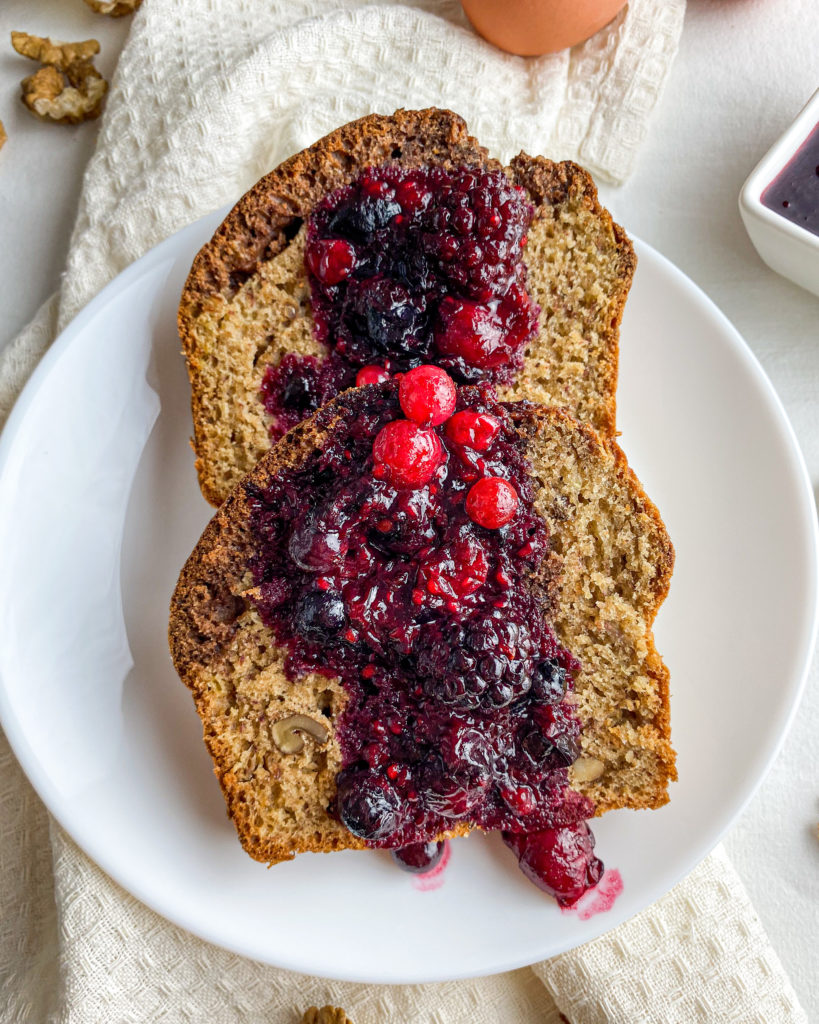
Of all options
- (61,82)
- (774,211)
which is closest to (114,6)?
(61,82)

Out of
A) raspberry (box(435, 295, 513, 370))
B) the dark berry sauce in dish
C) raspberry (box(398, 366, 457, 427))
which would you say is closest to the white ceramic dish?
the dark berry sauce in dish

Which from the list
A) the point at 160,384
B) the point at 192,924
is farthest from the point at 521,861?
the point at 160,384

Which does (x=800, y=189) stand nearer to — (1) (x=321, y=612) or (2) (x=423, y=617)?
(2) (x=423, y=617)

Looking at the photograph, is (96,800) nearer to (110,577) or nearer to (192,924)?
(192,924)

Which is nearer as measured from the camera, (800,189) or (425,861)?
(425,861)

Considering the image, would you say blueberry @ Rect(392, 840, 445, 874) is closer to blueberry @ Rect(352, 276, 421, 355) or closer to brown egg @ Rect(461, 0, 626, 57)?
blueberry @ Rect(352, 276, 421, 355)

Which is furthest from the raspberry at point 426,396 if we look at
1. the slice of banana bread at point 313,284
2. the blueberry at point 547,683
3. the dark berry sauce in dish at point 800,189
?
the dark berry sauce in dish at point 800,189

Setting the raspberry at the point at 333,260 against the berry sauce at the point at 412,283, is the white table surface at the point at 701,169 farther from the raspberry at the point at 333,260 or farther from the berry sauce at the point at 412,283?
the raspberry at the point at 333,260
